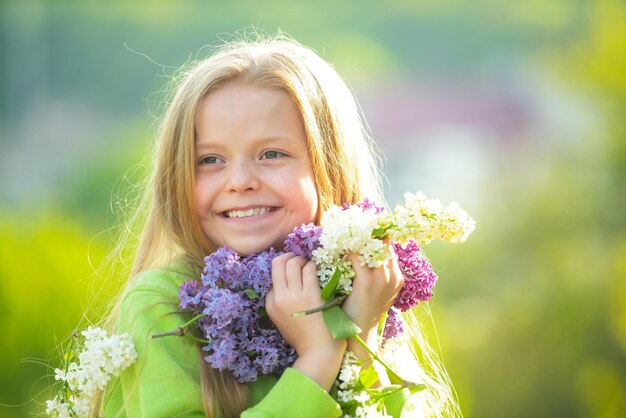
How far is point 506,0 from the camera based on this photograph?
13.8 meters

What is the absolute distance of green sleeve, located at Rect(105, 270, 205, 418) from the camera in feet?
8.65

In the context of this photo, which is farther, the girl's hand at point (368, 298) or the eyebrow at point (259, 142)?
the eyebrow at point (259, 142)

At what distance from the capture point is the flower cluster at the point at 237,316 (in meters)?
2.63

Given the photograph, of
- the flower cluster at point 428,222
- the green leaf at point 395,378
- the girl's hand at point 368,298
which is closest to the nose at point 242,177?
the girl's hand at point 368,298

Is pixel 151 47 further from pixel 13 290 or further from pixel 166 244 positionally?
pixel 166 244

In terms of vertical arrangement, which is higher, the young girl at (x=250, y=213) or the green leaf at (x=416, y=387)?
the young girl at (x=250, y=213)

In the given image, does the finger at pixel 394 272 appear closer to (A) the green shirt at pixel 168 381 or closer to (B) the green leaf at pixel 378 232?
(B) the green leaf at pixel 378 232

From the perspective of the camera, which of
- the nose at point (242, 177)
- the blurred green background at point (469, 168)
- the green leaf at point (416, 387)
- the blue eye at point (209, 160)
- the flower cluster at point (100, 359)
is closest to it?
the green leaf at point (416, 387)

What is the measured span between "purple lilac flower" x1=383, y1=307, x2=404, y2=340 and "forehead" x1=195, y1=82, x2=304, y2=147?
0.73m

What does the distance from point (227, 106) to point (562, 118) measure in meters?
10.2

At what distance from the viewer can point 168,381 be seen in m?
2.66

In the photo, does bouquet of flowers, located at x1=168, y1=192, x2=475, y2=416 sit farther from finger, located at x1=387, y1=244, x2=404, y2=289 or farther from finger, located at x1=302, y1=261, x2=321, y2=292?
finger, located at x1=387, y1=244, x2=404, y2=289

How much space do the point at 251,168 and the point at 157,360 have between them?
744 millimetres

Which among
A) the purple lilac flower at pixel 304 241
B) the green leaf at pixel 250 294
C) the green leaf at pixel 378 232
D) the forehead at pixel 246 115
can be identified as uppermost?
the forehead at pixel 246 115
